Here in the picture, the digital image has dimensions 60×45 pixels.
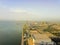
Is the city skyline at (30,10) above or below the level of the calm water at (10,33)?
above

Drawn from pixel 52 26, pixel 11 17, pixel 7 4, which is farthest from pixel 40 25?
pixel 7 4


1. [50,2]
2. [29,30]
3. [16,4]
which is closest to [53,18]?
[50,2]

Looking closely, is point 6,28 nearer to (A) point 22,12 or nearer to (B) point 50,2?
(A) point 22,12

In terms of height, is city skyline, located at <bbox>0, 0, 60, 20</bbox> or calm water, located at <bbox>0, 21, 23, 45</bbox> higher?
city skyline, located at <bbox>0, 0, 60, 20</bbox>

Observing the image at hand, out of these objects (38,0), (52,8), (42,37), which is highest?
(38,0)

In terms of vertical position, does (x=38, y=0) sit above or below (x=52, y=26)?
above

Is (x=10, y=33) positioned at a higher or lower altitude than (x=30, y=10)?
lower
